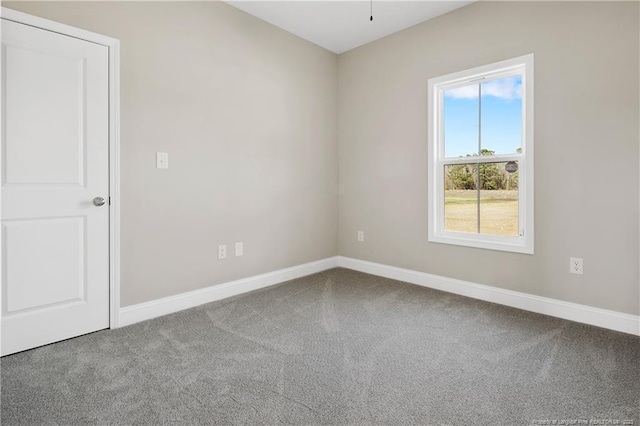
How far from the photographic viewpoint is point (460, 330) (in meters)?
2.38

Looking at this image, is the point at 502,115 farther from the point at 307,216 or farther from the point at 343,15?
the point at 307,216

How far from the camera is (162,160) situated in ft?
8.65

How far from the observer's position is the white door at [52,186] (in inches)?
79.4

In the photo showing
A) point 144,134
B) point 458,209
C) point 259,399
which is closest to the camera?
point 259,399

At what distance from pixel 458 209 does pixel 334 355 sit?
196cm

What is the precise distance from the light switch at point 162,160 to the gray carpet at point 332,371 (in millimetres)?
1182

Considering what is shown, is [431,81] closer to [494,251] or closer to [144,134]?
[494,251]

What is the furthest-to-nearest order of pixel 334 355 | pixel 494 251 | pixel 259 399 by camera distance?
pixel 494 251 → pixel 334 355 → pixel 259 399

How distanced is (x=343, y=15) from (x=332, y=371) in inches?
121

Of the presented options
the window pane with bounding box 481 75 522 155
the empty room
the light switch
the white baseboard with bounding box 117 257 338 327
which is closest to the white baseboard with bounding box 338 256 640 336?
the empty room

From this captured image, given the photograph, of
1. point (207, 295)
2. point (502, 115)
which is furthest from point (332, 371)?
point (502, 115)

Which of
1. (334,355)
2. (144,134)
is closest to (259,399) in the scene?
(334,355)

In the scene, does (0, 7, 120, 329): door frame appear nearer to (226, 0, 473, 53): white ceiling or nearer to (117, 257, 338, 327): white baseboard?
(117, 257, 338, 327): white baseboard

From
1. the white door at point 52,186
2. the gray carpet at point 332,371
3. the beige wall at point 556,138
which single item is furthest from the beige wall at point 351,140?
the gray carpet at point 332,371
